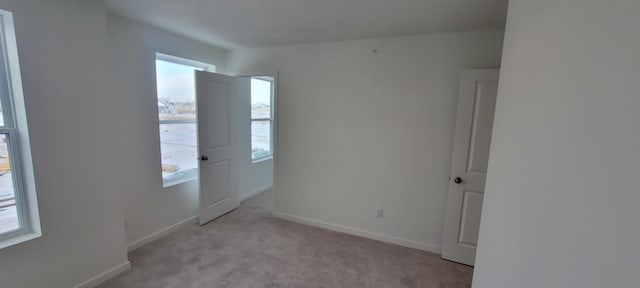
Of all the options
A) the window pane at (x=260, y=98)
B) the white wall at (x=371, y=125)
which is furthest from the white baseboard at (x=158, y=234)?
the window pane at (x=260, y=98)

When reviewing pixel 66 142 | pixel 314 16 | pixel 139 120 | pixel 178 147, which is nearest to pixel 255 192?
pixel 178 147

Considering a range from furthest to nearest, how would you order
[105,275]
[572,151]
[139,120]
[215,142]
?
[215,142] < [139,120] < [105,275] < [572,151]

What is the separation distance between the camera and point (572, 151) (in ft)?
2.15

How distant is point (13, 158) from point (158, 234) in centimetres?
156

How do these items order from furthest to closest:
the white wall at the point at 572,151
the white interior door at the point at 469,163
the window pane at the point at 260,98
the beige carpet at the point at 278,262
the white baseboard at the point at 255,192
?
the window pane at the point at 260,98
the white baseboard at the point at 255,192
the white interior door at the point at 469,163
the beige carpet at the point at 278,262
the white wall at the point at 572,151

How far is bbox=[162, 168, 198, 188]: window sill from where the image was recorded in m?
3.07

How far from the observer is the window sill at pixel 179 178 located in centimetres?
307

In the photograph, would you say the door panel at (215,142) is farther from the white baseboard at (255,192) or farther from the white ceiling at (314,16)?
the white ceiling at (314,16)

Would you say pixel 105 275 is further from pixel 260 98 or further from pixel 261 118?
pixel 260 98

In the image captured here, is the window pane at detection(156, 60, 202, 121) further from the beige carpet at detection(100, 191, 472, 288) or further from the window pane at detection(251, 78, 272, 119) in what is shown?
the beige carpet at detection(100, 191, 472, 288)

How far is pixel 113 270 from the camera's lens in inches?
88.4

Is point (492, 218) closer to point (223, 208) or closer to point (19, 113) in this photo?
point (19, 113)

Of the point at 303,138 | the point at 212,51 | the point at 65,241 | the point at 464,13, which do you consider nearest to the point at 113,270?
the point at 65,241

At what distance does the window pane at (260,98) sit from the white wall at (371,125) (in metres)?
0.90
